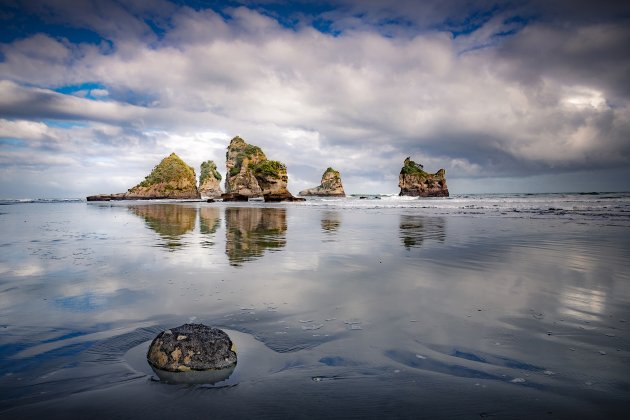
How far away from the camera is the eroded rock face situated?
415 centimetres

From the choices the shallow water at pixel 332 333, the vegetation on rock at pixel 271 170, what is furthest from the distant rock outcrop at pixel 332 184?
the shallow water at pixel 332 333

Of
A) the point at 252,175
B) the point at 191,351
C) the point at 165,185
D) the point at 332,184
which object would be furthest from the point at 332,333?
the point at 332,184

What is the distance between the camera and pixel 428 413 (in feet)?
10.8

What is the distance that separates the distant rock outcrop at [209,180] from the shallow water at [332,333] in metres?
158

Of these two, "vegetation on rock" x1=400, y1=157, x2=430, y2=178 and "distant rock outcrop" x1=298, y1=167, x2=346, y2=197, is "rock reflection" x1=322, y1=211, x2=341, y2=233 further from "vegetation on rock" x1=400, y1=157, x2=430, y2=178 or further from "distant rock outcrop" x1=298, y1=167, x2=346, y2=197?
"distant rock outcrop" x1=298, y1=167, x2=346, y2=197

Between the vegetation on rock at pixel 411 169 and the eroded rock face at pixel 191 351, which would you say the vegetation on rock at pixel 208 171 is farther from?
the eroded rock face at pixel 191 351

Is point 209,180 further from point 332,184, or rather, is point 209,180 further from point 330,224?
point 330,224

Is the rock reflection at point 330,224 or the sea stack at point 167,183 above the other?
the sea stack at point 167,183

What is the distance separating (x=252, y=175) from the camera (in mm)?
111188

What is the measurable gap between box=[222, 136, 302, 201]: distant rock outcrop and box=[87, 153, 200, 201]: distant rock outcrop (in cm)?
1823

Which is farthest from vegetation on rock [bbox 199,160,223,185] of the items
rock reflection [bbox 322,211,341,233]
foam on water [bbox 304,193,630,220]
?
rock reflection [bbox 322,211,341,233]

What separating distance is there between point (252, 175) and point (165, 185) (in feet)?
127

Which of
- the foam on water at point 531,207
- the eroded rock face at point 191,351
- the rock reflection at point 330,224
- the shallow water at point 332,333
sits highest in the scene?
the foam on water at point 531,207

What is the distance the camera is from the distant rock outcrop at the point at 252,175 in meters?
87.1
